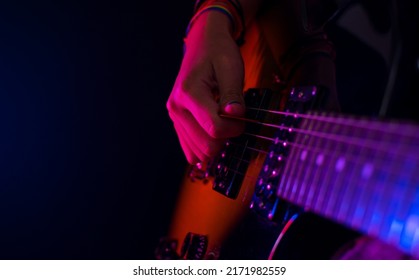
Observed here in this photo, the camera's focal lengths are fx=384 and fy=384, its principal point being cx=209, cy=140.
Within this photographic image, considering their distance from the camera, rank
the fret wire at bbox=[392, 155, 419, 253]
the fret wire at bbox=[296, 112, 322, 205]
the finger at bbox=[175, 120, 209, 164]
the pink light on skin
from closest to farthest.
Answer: the fret wire at bbox=[392, 155, 419, 253] < the fret wire at bbox=[296, 112, 322, 205] < the pink light on skin < the finger at bbox=[175, 120, 209, 164]

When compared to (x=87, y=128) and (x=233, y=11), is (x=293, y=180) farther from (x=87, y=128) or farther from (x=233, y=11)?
(x=87, y=128)

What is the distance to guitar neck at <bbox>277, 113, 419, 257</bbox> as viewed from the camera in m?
0.32

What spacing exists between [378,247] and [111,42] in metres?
0.78

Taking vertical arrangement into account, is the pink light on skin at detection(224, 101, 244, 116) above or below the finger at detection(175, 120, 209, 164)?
above

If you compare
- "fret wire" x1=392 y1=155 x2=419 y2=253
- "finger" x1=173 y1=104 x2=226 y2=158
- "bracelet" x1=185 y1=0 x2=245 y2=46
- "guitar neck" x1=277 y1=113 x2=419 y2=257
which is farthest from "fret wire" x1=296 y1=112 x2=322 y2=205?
"bracelet" x1=185 y1=0 x2=245 y2=46

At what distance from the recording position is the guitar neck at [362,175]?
315 mm

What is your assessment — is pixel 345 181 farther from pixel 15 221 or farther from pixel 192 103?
pixel 15 221

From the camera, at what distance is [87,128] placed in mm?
961

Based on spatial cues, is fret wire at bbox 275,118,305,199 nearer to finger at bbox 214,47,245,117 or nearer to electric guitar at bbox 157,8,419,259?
electric guitar at bbox 157,8,419,259

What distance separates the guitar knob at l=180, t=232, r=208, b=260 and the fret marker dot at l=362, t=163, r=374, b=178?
405mm

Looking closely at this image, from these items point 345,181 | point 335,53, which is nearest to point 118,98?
point 335,53

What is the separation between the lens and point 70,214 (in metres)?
0.97

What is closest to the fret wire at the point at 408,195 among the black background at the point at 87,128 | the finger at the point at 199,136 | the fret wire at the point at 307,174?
the fret wire at the point at 307,174

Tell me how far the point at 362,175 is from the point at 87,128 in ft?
2.48
